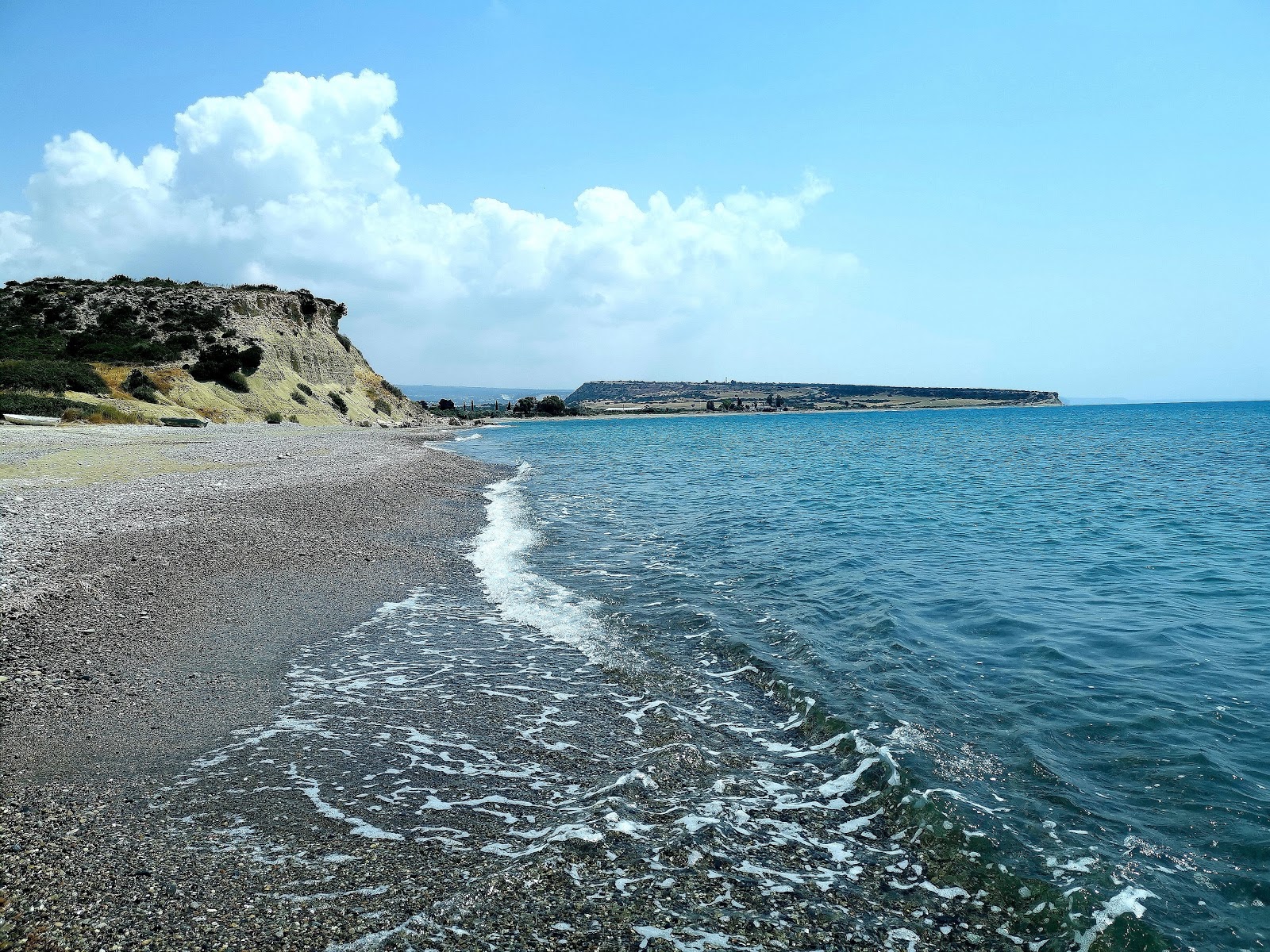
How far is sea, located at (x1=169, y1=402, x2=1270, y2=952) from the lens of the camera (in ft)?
16.7

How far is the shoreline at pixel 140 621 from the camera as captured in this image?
4.94 metres

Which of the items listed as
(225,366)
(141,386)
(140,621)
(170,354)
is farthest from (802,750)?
(170,354)

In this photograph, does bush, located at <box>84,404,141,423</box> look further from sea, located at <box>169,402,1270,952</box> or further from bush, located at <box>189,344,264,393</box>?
sea, located at <box>169,402,1270,952</box>

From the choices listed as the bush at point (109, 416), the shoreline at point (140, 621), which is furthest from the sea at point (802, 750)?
the bush at point (109, 416)

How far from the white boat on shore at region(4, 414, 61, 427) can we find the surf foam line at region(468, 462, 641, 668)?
25.0 m

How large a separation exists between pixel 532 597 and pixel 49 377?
42.0 meters

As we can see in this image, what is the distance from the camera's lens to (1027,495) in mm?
29172

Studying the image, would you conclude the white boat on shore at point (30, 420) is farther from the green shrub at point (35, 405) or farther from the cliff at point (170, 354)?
the cliff at point (170, 354)

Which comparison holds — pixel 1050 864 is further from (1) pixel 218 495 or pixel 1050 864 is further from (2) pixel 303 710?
(1) pixel 218 495

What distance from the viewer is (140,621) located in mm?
9953

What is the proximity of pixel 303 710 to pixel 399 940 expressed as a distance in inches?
167

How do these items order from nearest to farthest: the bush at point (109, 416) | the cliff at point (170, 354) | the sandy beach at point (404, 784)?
the sandy beach at point (404, 784)
the bush at point (109, 416)
the cliff at point (170, 354)

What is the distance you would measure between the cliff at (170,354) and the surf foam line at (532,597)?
29.7m

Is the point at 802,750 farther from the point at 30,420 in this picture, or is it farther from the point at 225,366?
the point at 225,366
